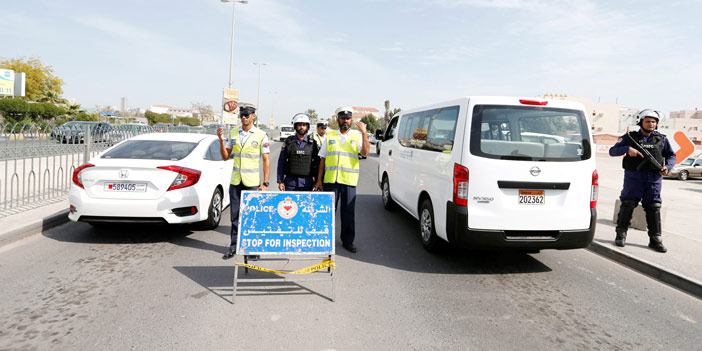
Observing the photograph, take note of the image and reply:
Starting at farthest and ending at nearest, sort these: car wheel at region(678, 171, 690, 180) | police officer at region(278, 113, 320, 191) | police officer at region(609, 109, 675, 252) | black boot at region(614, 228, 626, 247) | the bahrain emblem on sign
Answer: car wheel at region(678, 171, 690, 180) → black boot at region(614, 228, 626, 247) → police officer at region(609, 109, 675, 252) → police officer at region(278, 113, 320, 191) → the bahrain emblem on sign

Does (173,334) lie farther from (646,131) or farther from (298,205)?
(646,131)

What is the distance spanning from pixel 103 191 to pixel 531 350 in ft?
16.9

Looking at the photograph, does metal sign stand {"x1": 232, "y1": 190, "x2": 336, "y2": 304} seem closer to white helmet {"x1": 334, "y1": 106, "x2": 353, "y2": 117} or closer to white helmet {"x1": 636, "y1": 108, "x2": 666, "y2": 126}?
white helmet {"x1": 334, "y1": 106, "x2": 353, "y2": 117}

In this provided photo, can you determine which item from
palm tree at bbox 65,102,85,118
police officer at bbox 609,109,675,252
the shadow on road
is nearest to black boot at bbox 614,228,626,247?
police officer at bbox 609,109,675,252

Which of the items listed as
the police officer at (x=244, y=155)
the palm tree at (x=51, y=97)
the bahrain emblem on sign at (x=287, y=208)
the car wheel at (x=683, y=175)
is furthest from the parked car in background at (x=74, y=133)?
the palm tree at (x=51, y=97)

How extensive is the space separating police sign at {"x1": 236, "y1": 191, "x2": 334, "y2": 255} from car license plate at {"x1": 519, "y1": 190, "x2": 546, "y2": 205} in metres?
2.07

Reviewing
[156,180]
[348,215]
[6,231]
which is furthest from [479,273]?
[6,231]

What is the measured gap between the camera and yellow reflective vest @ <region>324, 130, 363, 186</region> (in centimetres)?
550

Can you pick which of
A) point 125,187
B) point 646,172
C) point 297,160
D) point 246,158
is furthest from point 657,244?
point 125,187

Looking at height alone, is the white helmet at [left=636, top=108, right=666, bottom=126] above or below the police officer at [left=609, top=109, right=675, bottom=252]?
above

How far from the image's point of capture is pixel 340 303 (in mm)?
3988

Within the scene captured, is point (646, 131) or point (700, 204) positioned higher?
point (646, 131)

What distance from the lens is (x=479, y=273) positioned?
5.07m

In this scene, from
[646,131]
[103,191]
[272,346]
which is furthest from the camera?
[646,131]
